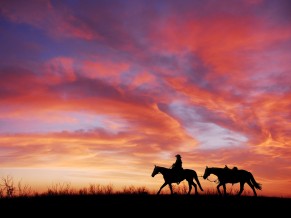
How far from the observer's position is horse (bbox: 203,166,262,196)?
2536cm

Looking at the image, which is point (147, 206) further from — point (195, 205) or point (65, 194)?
point (65, 194)

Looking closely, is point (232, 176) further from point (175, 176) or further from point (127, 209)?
point (127, 209)

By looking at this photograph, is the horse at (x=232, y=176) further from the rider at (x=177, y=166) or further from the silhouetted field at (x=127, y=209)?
the silhouetted field at (x=127, y=209)

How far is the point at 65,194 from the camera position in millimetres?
22438

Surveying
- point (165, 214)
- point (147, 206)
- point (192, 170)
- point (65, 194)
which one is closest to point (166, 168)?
point (192, 170)

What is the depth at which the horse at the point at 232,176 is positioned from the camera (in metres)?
25.4

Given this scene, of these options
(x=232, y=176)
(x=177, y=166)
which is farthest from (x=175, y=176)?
(x=232, y=176)

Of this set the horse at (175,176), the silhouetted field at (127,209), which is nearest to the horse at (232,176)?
the horse at (175,176)

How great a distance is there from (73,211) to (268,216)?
8.70 metres

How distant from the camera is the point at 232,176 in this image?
25766 millimetres

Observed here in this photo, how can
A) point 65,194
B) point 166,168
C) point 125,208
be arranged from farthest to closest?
point 166,168 → point 65,194 → point 125,208

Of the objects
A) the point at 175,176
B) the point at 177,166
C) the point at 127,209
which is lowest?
the point at 127,209

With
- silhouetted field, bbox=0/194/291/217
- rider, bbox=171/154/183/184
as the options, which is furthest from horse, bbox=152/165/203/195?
silhouetted field, bbox=0/194/291/217

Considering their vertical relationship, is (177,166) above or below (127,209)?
above
